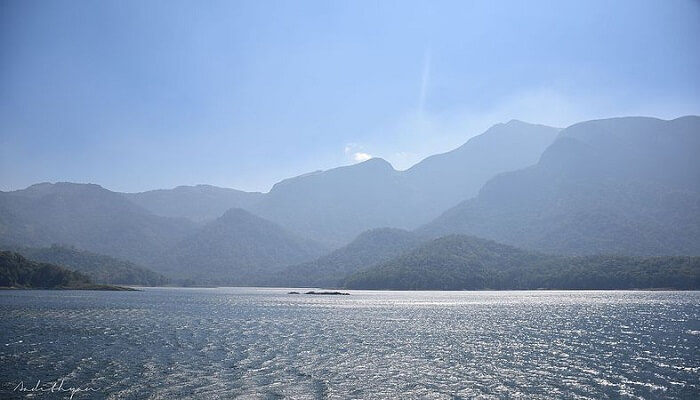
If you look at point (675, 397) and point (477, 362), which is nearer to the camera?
point (675, 397)

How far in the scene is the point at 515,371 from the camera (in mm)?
53312

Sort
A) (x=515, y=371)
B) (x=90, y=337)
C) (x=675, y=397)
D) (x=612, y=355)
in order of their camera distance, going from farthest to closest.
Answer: (x=90, y=337) → (x=612, y=355) → (x=515, y=371) → (x=675, y=397)

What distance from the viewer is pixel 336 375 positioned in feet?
166

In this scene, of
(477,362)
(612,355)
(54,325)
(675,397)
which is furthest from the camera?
(54,325)

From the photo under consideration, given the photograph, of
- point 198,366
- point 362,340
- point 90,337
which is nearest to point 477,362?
point 362,340

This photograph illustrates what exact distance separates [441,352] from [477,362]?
844cm

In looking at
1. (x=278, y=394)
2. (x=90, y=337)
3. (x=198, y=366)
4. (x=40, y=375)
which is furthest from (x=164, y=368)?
(x=90, y=337)

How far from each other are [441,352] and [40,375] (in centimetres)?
4496

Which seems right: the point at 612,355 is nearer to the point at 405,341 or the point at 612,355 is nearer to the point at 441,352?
the point at 441,352

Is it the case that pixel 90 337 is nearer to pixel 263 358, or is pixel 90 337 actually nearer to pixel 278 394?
pixel 263 358

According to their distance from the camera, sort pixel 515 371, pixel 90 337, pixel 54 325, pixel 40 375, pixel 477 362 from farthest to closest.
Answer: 1. pixel 54 325
2. pixel 90 337
3. pixel 477 362
4. pixel 515 371
5. pixel 40 375

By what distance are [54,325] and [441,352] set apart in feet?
232

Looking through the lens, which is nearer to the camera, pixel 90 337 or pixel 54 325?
pixel 90 337

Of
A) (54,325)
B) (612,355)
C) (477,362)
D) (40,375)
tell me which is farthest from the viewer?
(54,325)
